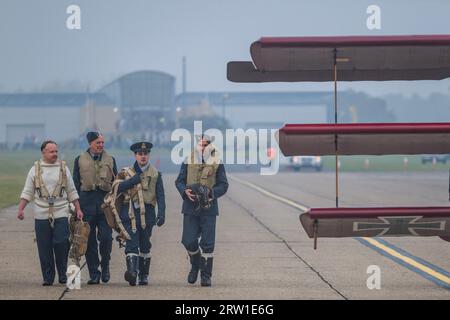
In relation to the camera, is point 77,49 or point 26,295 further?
point 77,49

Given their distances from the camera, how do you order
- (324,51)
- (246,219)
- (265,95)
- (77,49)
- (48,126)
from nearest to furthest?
(324,51)
(246,219)
(77,49)
(48,126)
(265,95)

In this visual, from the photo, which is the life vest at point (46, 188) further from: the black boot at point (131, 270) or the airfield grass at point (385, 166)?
the airfield grass at point (385, 166)

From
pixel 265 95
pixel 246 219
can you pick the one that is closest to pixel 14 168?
pixel 246 219

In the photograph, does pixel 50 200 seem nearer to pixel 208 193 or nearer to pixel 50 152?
pixel 50 152

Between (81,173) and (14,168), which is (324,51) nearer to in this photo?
(81,173)

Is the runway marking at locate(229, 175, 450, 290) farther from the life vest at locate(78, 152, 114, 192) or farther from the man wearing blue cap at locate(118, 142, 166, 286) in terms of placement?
the life vest at locate(78, 152, 114, 192)

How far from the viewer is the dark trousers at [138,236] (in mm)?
13039

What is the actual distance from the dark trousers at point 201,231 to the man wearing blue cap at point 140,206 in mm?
376

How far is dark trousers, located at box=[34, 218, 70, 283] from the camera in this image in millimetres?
13125

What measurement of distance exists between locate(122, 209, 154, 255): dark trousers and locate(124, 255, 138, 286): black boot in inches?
3.6

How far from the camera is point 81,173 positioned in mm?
13352

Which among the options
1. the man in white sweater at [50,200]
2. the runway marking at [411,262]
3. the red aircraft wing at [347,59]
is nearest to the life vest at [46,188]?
the man in white sweater at [50,200]
